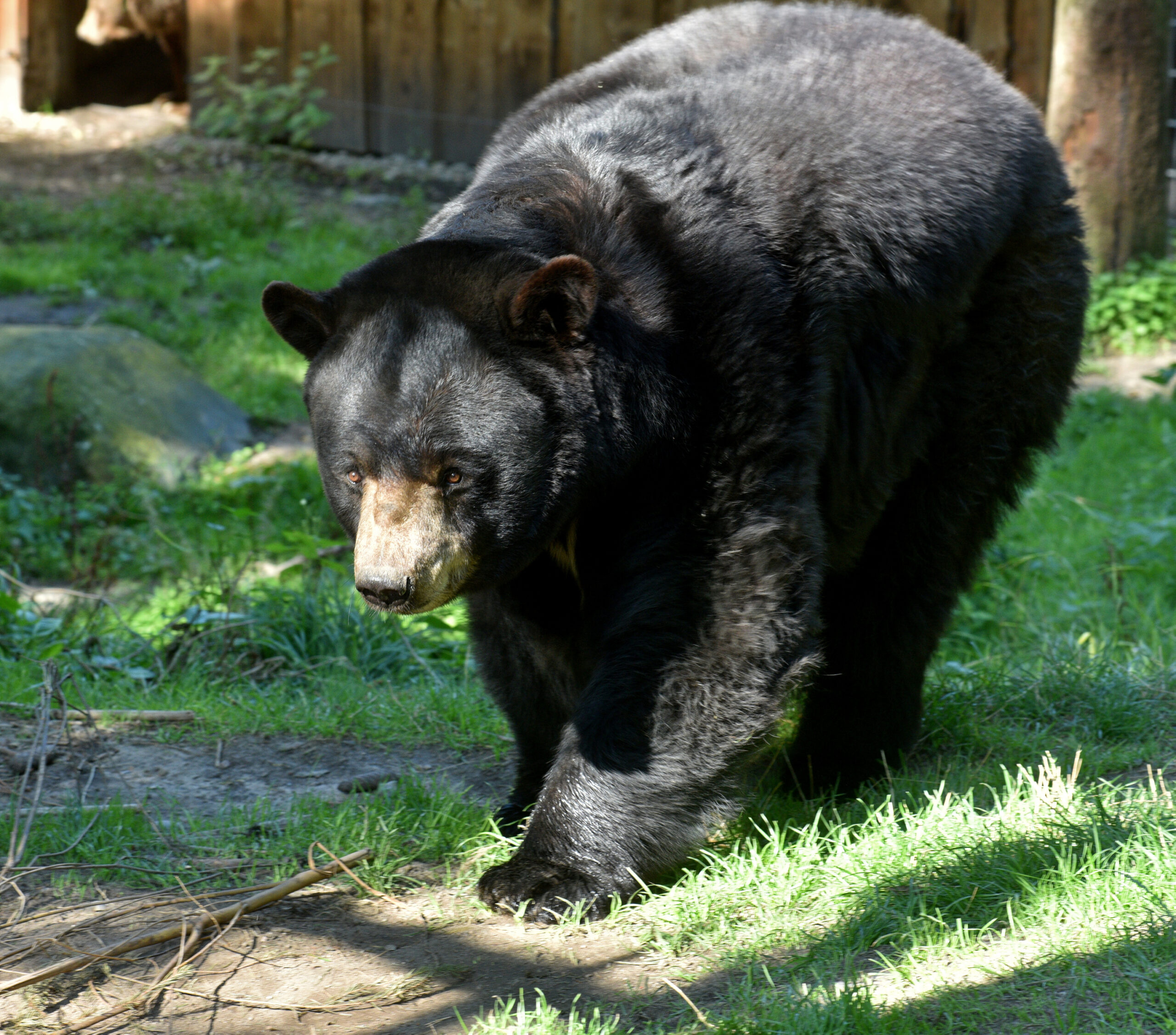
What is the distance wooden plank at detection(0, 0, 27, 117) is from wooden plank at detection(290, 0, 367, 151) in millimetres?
2842

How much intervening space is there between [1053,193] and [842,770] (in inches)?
77.0

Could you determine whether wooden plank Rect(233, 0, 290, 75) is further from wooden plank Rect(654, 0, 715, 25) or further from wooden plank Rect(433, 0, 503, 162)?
wooden plank Rect(654, 0, 715, 25)

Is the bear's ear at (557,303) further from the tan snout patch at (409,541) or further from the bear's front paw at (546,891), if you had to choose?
the bear's front paw at (546,891)

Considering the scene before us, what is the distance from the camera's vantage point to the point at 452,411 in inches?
124

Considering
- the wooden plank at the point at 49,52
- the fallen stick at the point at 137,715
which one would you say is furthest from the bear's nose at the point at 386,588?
the wooden plank at the point at 49,52

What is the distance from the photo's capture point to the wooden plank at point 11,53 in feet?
45.1

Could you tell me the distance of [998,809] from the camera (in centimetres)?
357

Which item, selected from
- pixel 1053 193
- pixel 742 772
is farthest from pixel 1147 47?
pixel 742 772

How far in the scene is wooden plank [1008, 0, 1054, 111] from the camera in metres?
9.88

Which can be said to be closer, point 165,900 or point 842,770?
point 165,900

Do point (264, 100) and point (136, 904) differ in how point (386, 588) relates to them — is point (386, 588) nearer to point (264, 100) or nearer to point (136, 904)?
point (136, 904)

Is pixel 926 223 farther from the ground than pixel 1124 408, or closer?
farther from the ground

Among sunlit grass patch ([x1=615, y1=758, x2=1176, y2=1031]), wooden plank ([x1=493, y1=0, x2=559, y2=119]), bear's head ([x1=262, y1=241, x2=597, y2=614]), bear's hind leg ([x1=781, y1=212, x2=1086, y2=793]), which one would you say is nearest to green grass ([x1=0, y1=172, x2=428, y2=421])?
wooden plank ([x1=493, y1=0, x2=559, y2=119])

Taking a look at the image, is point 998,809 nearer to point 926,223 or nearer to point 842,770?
point 842,770
